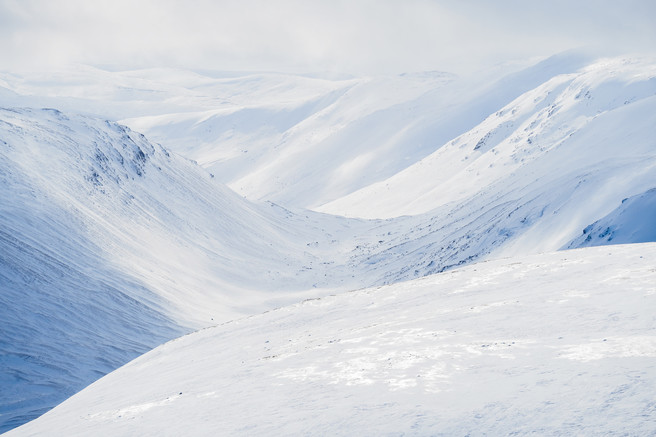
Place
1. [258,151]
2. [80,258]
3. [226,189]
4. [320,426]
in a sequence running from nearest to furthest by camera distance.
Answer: [320,426], [80,258], [226,189], [258,151]

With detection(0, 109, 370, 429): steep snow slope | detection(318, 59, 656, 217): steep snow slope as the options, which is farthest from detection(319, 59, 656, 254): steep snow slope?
detection(0, 109, 370, 429): steep snow slope

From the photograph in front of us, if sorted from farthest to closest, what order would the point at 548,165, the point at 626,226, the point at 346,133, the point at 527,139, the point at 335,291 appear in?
the point at 346,133 < the point at 527,139 < the point at 548,165 < the point at 335,291 < the point at 626,226

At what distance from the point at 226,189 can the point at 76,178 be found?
21634mm

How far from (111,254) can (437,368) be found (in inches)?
1147

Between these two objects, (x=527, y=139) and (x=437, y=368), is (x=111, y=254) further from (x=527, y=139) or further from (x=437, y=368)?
(x=527, y=139)

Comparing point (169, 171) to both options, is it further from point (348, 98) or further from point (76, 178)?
point (348, 98)

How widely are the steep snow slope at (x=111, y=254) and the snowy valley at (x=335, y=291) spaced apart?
0.17 meters

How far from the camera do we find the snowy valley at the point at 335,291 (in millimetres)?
9062

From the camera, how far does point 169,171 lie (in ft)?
183

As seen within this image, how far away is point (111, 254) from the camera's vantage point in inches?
1398

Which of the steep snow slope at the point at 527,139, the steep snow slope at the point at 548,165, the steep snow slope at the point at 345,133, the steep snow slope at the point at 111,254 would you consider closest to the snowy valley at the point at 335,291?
the steep snow slope at the point at 111,254

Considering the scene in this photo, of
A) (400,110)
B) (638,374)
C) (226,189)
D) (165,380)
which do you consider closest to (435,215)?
(226,189)

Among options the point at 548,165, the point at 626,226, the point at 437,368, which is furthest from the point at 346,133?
the point at 437,368

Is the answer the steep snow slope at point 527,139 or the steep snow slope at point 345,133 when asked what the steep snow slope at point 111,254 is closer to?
the steep snow slope at point 527,139
